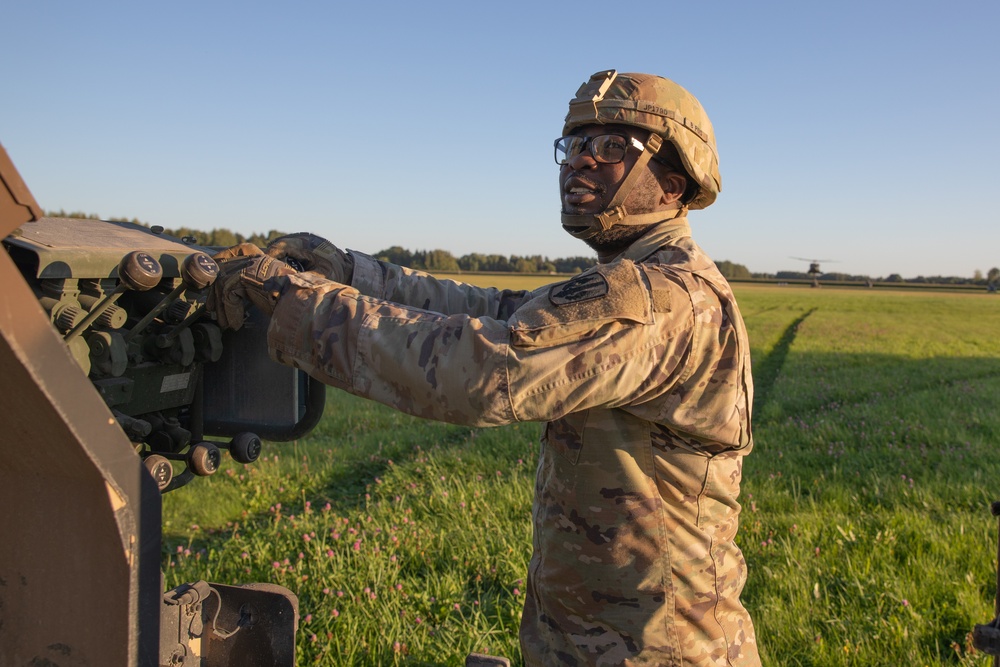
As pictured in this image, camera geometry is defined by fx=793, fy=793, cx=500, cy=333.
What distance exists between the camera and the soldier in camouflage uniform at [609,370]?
183cm

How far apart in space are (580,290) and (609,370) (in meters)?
0.20

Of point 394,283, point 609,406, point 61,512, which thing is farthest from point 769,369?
point 61,512

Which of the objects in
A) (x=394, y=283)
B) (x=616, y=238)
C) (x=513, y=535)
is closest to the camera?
(x=616, y=238)

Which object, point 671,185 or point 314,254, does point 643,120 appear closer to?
point 671,185

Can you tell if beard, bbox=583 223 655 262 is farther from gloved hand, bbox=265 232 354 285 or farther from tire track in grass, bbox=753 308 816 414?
tire track in grass, bbox=753 308 816 414

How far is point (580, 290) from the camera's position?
6.22 ft

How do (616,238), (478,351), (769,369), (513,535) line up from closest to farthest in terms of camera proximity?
(478,351), (616,238), (513,535), (769,369)

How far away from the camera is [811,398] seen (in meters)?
12.1

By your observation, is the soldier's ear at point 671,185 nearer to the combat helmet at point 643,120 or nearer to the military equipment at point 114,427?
the combat helmet at point 643,120

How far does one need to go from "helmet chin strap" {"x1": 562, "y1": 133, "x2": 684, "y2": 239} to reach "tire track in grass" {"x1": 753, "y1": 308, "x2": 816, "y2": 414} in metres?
8.94

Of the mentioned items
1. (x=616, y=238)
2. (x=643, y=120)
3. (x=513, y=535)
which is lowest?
(x=513, y=535)

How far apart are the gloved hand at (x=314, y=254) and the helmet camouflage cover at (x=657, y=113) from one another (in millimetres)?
899

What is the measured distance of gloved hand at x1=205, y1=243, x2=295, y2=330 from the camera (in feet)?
6.55

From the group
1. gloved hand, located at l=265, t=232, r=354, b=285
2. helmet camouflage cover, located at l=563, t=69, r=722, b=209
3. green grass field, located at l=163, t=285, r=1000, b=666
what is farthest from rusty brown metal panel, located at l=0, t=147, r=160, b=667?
green grass field, located at l=163, t=285, r=1000, b=666
